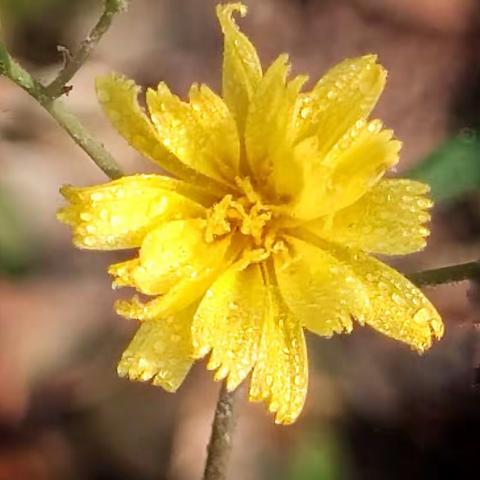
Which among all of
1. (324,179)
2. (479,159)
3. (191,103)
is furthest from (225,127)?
(479,159)

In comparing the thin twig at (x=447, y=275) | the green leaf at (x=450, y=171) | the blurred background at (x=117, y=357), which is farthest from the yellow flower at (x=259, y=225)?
the blurred background at (x=117, y=357)

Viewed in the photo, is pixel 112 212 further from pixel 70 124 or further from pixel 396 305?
pixel 396 305

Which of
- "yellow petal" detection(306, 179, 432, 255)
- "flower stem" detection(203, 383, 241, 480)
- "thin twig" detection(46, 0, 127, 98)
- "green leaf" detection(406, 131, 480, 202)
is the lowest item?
"flower stem" detection(203, 383, 241, 480)

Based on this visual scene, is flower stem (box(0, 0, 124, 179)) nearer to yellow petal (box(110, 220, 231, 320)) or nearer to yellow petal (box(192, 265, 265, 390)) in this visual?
yellow petal (box(110, 220, 231, 320))

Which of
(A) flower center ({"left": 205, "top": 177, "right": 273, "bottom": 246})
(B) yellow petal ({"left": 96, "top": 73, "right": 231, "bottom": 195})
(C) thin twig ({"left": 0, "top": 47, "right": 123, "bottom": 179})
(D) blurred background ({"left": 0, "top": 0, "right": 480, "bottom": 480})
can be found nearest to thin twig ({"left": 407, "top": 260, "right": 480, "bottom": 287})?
(A) flower center ({"left": 205, "top": 177, "right": 273, "bottom": 246})

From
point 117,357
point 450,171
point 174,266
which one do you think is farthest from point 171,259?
point 117,357

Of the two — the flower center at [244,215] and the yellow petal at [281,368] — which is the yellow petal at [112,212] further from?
the yellow petal at [281,368]

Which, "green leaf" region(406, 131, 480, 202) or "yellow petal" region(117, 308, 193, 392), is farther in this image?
"green leaf" region(406, 131, 480, 202)
